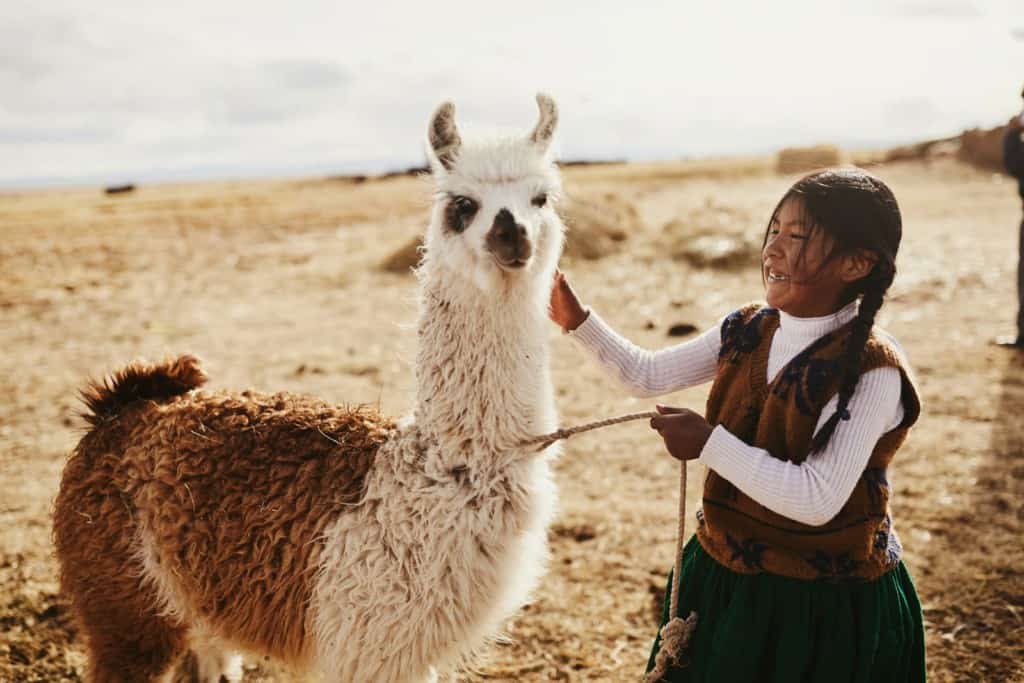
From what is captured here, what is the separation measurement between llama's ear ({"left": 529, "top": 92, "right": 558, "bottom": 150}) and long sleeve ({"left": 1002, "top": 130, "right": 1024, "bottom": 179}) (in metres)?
5.53

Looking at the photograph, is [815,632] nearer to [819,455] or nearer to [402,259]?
[819,455]

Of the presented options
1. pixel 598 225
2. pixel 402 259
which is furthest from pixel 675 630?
pixel 598 225

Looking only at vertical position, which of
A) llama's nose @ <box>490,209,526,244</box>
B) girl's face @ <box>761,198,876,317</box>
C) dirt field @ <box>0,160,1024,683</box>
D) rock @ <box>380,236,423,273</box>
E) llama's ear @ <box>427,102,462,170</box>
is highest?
llama's ear @ <box>427,102,462,170</box>

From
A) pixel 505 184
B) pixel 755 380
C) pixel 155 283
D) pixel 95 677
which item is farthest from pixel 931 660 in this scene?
pixel 155 283

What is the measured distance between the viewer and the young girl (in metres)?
1.80

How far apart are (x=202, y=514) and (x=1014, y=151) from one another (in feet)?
22.1

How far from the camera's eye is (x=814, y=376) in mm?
1871

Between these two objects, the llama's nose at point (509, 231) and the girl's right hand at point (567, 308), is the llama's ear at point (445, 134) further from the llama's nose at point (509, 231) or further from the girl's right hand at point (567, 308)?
the girl's right hand at point (567, 308)

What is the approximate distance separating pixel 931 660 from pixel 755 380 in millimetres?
1947

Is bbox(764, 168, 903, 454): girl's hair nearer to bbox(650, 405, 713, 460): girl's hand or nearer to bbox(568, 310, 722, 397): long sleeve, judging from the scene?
bbox(650, 405, 713, 460): girl's hand

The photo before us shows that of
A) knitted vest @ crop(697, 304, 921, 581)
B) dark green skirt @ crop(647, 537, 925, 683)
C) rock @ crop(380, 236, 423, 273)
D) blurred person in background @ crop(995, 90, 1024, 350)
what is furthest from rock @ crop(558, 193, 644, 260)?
dark green skirt @ crop(647, 537, 925, 683)

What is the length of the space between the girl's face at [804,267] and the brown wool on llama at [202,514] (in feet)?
4.43

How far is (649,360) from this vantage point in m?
2.43

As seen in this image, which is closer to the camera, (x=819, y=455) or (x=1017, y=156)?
(x=819, y=455)
